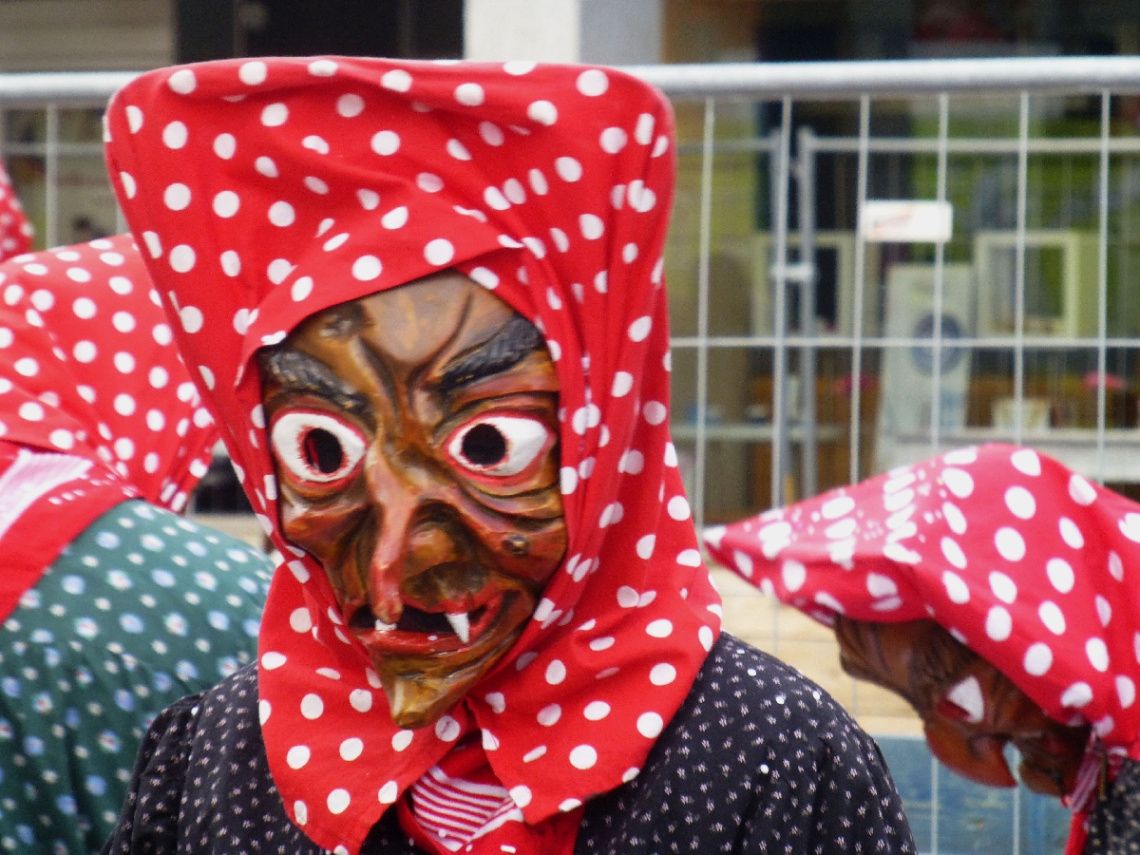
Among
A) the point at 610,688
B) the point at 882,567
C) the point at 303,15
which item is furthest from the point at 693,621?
the point at 303,15

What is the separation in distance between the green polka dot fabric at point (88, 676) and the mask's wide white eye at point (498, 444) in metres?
0.72

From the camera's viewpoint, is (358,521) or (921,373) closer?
(358,521)

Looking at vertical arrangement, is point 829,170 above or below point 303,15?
below

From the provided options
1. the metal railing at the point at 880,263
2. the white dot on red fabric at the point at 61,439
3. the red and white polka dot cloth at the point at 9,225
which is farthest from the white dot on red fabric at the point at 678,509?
the red and white polka dot cloth at the point at 9,225

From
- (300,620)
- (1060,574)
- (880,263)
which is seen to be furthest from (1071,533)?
(880,263)

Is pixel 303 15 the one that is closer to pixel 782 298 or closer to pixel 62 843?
pixel 782 298

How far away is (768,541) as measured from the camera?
177cm

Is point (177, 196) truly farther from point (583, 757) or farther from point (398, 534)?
point (583, 757)

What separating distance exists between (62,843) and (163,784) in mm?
310

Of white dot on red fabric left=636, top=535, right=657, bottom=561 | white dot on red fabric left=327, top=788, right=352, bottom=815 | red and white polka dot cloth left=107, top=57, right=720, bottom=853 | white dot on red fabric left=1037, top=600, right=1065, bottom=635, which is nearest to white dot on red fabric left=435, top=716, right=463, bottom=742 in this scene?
red and white polka dot cloth left=107, top=57, right=720, bottom=853

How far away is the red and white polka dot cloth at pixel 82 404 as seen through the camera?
Result: 5.70 ft

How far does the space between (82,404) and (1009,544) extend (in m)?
1.19

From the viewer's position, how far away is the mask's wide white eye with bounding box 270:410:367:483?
1.23 meters

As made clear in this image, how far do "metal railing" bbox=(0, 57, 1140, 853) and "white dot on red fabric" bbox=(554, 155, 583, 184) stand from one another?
1307 millimetres
